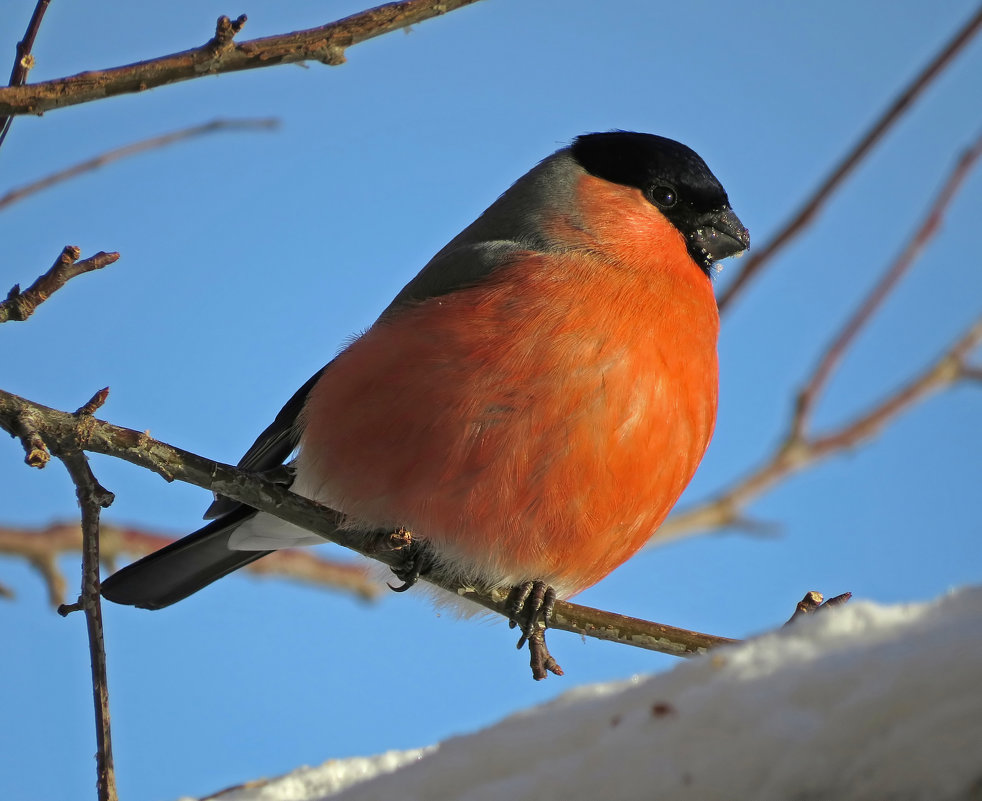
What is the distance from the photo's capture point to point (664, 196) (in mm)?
3451

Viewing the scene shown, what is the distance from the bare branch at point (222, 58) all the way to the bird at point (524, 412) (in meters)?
0.99

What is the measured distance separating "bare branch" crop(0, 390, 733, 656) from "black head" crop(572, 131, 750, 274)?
4.51 feet


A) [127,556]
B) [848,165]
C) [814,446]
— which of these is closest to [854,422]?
[814,446]

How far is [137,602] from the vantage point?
3.27 metres

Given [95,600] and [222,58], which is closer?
[222,58]

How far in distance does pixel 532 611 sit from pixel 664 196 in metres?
1.43

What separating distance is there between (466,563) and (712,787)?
190 centimetres

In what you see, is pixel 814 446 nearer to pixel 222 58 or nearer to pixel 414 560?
pixel 414 560

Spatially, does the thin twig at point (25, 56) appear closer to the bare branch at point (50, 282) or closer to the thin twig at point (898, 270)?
the bare branch at point (50, 282)

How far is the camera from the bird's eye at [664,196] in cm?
344

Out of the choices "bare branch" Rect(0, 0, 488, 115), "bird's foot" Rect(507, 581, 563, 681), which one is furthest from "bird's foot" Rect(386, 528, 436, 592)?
"bare branch" Rect(0, 0, 488, 115)

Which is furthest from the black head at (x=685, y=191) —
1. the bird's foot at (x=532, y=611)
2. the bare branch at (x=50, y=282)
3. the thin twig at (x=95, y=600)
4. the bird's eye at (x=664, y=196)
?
the thin twig at (x=95, y=600)

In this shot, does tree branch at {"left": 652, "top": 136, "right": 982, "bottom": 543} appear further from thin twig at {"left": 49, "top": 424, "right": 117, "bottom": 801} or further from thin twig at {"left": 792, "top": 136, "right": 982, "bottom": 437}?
thin twig at {"left": 49, "top": 424, "right": 117, "bottom": 801}

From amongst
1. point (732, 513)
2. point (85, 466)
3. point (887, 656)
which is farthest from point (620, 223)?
point (887, 656)
